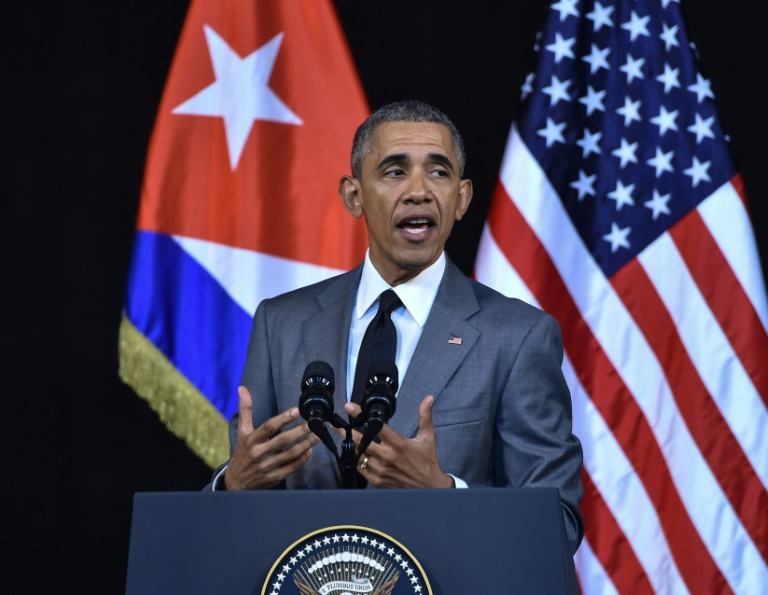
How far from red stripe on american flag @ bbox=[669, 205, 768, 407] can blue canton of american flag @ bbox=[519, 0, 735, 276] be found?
0.23ft

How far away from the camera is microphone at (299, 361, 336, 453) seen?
1523 mm

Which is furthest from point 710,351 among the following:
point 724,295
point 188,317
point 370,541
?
point 370,541

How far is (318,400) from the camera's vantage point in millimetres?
1532

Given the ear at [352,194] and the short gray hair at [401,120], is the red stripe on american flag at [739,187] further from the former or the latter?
the ear at [352,194]

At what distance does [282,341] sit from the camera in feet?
7.50

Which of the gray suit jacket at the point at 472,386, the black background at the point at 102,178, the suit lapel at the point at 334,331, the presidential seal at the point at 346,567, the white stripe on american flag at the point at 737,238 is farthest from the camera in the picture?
the black background at the point at 102,178

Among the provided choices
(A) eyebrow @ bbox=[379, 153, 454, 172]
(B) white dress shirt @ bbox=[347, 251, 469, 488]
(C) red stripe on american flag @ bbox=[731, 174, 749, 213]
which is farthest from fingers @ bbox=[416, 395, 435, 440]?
(C) red stripe on american flag @ bbox=[731, 174, 749, 213]

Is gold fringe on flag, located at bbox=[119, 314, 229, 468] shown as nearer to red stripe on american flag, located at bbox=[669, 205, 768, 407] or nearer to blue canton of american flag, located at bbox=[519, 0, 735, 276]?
blue canton of american flag, located at bbox=[519, 0, 735, 276]

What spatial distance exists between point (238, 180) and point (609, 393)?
1.33 m

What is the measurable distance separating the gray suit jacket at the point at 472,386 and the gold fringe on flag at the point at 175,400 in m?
1.01

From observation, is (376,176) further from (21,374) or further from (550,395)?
(21,374)

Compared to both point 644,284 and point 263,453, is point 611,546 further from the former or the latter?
point 263,453

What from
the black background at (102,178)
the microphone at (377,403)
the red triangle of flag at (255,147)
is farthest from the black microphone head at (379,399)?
the black background at (102,178)

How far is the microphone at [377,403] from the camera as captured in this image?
1.51 m
